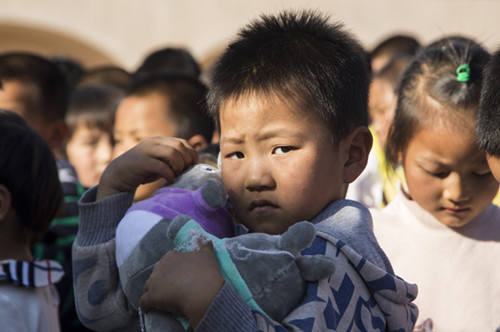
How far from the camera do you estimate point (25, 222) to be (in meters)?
2.69

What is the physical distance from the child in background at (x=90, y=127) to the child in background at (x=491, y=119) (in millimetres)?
3134

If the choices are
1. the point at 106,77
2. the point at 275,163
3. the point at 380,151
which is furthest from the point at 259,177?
the point at 106,77

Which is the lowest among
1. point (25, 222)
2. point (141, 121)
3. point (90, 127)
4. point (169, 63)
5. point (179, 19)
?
point (179, 19)

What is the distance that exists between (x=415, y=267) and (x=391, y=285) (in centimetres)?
102

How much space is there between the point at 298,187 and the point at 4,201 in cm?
130

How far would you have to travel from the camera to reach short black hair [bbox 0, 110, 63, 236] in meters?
2.65

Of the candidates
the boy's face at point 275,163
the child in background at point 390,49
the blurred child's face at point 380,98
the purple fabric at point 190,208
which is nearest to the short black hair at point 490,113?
the boy's face at point 275,163

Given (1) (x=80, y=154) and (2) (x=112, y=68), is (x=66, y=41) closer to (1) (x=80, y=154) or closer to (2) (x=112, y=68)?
(2) (x=112, y=68)

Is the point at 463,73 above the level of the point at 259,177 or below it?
above

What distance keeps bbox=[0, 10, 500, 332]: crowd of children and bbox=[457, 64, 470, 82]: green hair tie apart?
3 centimetres

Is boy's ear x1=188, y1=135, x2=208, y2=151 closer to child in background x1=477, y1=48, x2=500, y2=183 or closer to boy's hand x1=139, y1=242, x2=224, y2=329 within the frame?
child in background x1=477, y1=48, x2=500, y2=183

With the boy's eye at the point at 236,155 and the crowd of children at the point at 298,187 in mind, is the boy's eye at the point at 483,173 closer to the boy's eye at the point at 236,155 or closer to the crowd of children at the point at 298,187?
the crowd of children at the point at 298,187

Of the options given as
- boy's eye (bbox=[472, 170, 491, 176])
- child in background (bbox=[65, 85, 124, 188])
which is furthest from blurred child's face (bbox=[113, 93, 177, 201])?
child in background (bbox=[65, 85, 124, 188])

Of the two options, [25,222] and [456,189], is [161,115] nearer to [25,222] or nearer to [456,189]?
[25,222]
